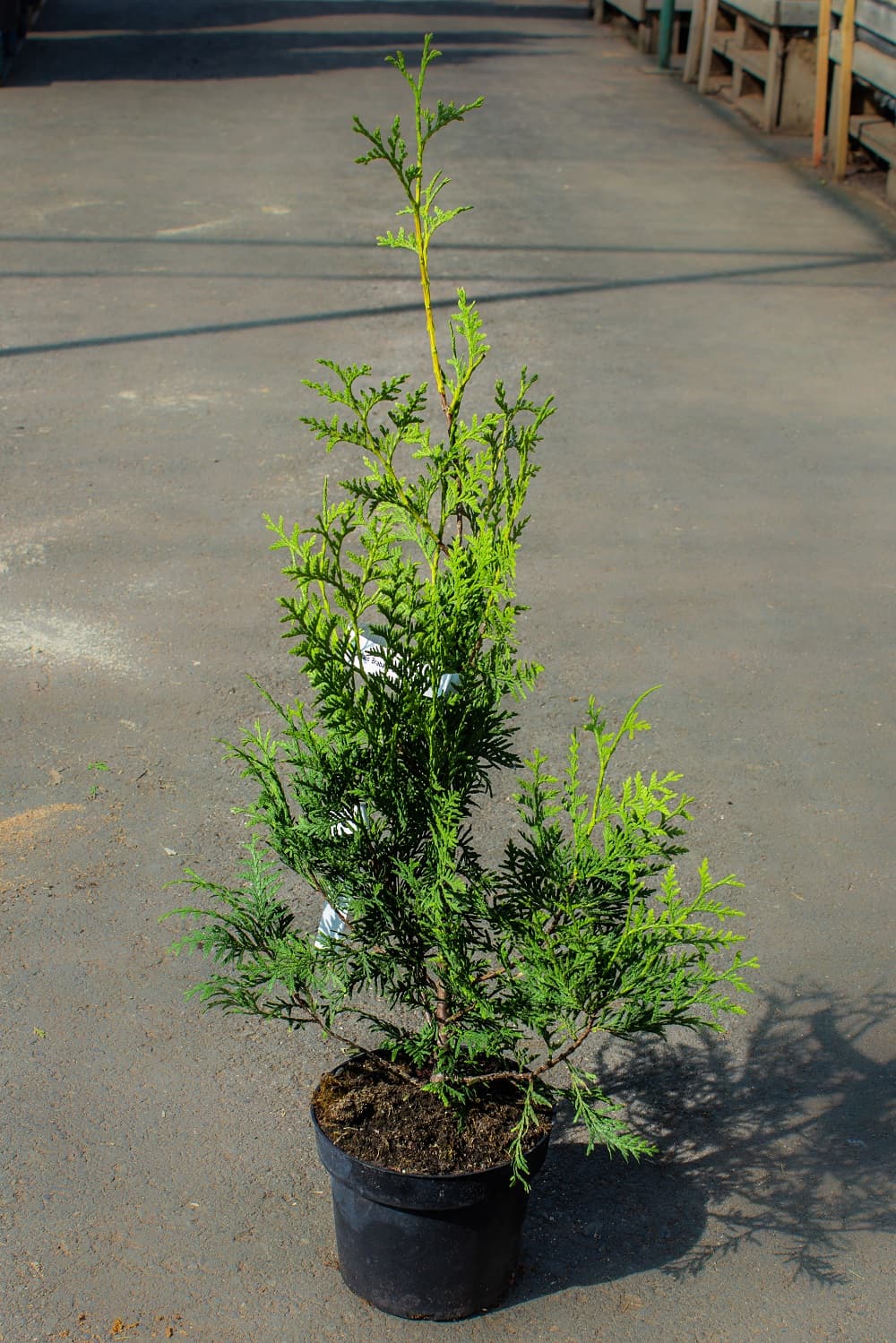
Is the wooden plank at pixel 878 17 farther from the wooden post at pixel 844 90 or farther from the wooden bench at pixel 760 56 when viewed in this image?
the wooden bench at pixel 760 56

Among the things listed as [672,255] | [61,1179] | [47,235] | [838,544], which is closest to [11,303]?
[47,235]

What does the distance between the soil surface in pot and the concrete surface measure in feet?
1.44

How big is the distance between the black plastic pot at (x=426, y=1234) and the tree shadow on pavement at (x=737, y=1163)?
0.20m

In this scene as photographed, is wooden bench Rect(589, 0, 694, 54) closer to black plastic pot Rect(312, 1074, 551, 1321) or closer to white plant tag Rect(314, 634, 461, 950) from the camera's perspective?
white plant tag Rect(314, 634, 461, 950)

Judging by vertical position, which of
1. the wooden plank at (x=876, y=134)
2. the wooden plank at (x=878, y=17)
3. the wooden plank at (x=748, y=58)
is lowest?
the wooden plank at (x=876, y=134)

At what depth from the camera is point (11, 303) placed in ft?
34.9

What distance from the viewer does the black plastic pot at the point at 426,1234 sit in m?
2.98

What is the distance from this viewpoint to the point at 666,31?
2005 cm

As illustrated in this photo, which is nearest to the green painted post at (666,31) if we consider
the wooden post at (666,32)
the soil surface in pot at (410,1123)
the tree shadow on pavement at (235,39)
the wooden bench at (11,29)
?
the wooden post at (666,32)

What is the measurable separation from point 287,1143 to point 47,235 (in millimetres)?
10224

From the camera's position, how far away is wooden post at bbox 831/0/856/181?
1352 cm

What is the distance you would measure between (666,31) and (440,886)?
771 inches

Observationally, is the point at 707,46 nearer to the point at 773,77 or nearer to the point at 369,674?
the point at 773,77

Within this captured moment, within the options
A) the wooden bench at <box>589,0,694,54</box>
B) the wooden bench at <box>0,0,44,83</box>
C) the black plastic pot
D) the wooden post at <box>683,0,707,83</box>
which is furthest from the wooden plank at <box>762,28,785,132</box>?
the black plastic pot
